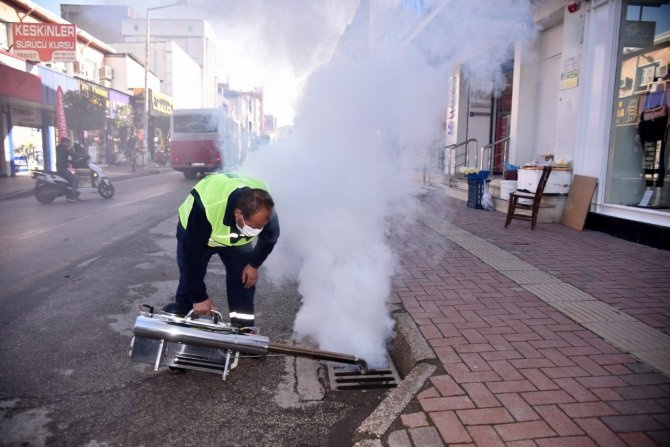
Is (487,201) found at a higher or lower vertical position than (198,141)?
lower

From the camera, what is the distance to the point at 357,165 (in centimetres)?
510

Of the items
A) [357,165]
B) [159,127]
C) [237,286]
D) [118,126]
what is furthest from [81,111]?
[237,286]

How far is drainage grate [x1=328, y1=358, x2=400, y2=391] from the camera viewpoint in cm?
322

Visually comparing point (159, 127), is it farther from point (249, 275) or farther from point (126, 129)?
point (249, 275)

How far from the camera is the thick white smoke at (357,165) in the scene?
400 cm

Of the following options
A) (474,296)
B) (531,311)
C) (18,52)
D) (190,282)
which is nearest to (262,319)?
(190,282)

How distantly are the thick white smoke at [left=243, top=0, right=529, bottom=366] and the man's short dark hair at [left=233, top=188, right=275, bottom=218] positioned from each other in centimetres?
129

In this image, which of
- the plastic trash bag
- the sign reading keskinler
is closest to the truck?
the sign reading keskinler

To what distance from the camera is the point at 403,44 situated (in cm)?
591

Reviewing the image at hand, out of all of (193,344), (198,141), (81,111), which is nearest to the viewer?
(193,344)

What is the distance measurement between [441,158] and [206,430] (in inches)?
503

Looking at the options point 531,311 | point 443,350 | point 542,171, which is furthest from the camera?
point 542,171

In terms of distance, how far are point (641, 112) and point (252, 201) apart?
293 inches

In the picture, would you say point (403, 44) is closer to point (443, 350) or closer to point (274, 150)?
point (274, 150)
